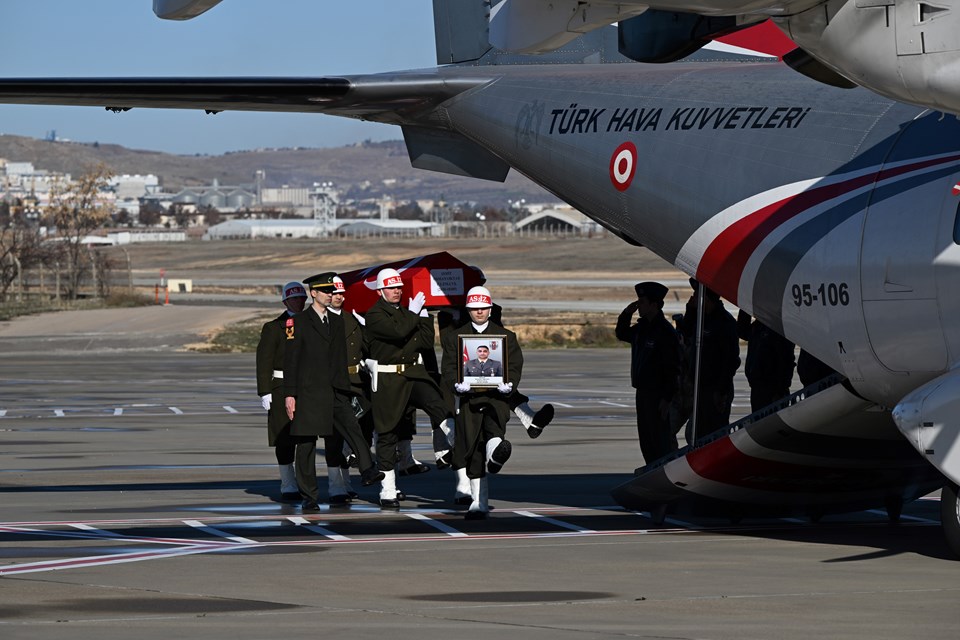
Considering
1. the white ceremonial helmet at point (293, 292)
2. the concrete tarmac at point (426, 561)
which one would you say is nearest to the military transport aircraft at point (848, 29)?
the concrete tarmac at point (426, 561)

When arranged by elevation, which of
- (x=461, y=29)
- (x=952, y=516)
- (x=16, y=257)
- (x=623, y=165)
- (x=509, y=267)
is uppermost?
(x=461, y=29)

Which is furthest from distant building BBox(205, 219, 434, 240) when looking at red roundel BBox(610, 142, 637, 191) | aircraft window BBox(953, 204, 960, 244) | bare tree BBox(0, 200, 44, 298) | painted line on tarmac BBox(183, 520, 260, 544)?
aircraft window BBox(953, 204, 960, 244)

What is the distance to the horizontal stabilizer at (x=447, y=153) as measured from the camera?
1573 cm

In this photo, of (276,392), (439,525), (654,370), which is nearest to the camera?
(439,525)

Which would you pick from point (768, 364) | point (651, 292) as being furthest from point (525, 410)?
point (768, 364)

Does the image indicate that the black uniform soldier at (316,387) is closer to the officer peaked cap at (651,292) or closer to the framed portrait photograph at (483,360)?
the framed portrait photograph at (483,360)

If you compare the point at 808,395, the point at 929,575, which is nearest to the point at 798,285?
the point at 808,395

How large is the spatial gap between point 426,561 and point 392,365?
11.1 feet

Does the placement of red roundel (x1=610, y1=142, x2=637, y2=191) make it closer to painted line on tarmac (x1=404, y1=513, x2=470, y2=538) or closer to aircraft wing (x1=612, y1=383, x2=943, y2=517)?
aircraft wing (x1=612, y1=383, x2=943, y2=517)

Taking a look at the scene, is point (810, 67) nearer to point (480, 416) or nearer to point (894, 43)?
point (894, 43)

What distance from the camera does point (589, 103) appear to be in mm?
13859

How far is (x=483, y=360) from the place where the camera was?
12688 mm

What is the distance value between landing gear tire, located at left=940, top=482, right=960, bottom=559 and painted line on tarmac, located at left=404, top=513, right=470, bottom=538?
11.8ft

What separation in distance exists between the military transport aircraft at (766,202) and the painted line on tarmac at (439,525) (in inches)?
59.0
